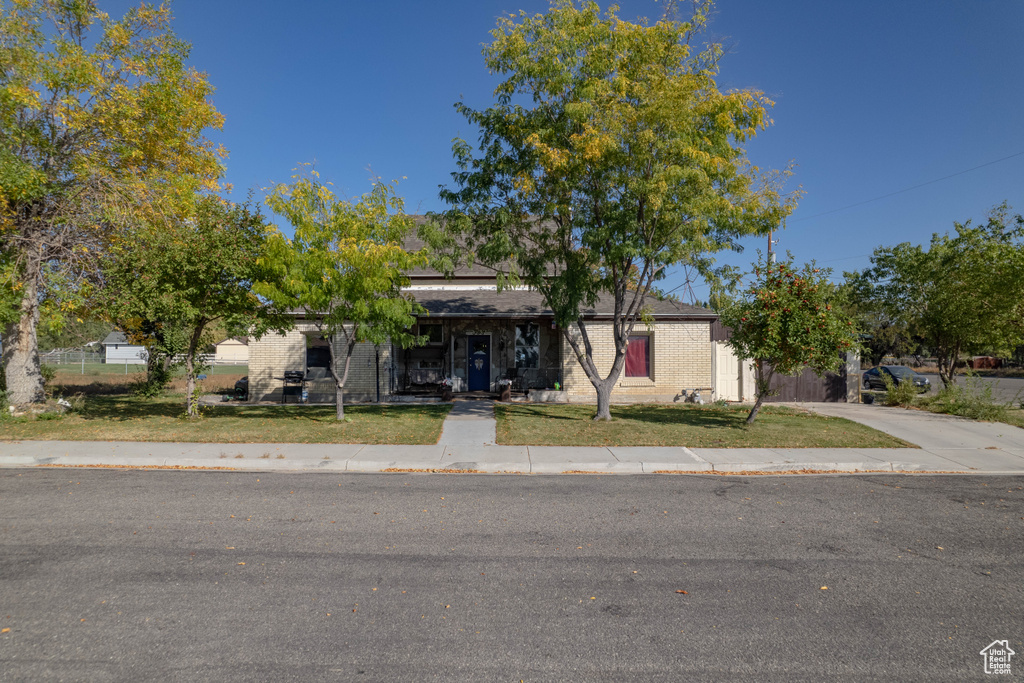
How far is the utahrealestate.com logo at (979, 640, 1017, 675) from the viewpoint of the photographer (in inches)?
140

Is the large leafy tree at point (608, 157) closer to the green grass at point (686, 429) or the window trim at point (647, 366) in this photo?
the green grass at point (686, 429)

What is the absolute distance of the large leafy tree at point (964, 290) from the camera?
16828 millimetres

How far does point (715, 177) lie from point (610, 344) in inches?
303

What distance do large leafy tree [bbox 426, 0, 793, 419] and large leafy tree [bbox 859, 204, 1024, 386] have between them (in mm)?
8943

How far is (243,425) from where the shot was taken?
13258 mm

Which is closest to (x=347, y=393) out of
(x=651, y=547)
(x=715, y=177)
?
(x=715, y=177)

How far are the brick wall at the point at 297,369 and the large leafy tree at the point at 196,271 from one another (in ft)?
15.1

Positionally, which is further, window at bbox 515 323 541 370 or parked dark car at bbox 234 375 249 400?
window at bbox 515 323 541 370

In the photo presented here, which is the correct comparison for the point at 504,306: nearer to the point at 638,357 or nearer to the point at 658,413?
the point at 638,357

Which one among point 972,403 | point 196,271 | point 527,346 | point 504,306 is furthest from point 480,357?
point 972,403

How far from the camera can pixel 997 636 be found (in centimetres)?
399

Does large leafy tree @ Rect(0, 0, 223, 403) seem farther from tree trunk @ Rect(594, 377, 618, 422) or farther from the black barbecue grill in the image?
tree trunk @ Rect(594, 377, 618, 422)

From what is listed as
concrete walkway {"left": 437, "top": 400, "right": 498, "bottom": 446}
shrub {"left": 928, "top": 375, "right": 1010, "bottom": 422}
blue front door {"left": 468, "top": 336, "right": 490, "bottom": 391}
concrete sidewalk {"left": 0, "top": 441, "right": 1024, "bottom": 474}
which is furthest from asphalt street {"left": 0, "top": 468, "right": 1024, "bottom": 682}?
blue front door {"left": 468, "top": 336, "right": 490, "bottom": 391}

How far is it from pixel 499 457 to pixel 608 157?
700 centimetres
